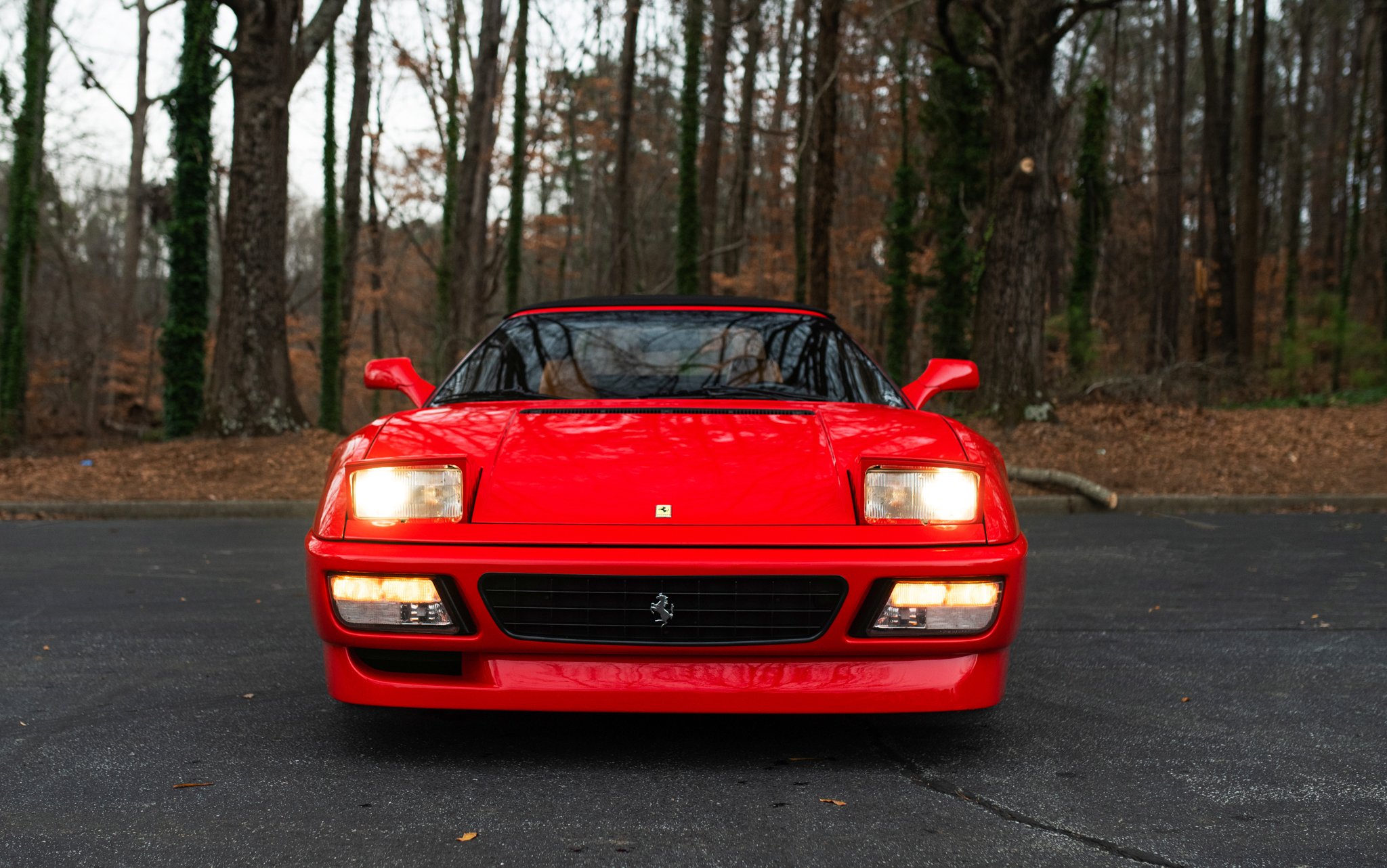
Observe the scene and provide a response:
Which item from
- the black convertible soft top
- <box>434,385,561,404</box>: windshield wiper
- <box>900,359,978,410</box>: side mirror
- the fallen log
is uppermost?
the black convertible soft top

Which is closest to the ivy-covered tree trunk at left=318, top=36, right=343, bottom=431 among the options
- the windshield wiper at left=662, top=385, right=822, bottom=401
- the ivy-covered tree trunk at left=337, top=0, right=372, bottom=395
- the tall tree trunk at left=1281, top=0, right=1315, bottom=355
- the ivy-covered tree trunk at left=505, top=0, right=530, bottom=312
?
the ivy-covered tree trunk at left=337, top=0, right=372, bottom=395

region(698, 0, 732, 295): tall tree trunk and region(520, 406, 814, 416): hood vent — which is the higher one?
region(698, 0, 732, 295): tall tree trunk

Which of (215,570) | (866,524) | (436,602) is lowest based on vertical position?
(215,570)

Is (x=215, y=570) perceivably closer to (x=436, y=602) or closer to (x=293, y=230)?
(x=436, y=602)

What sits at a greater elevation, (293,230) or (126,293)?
(293,230)

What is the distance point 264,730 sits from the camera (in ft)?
10.7

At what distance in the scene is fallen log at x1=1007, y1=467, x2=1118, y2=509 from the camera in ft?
33.0

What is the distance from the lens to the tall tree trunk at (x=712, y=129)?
23.3 metres

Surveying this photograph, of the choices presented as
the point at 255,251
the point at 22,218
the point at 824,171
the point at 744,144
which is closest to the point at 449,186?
the point at 744,144

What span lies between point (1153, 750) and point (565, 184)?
109 feet

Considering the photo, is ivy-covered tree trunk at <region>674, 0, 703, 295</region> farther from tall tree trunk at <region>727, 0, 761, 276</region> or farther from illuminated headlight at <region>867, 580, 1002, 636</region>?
illuminated headlight at <region>867, 580, 1002, 636</region>

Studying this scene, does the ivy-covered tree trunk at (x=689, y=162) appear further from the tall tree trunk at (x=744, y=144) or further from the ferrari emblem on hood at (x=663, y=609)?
the ferrari emblem on hood at (x=663, y=609)

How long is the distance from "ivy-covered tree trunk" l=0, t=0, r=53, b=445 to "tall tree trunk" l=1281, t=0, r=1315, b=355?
2568 cm

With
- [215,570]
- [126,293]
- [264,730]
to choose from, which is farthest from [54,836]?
[126,293]
